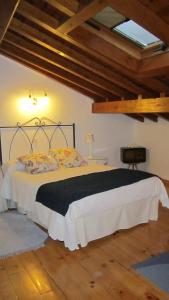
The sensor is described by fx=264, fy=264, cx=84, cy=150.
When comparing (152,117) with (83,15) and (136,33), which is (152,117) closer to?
(136,33)

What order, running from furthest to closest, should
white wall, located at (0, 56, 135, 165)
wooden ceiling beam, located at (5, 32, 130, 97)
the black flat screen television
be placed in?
the black flat screen television, white wall, located at (0, 56, 135, 165), wooden ceiling beam, located at (5, 32, 130, 97)

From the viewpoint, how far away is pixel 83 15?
2.47 meters

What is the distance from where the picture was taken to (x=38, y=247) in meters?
3.00

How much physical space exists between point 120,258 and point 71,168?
180cm

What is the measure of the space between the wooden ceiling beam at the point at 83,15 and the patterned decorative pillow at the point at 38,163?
6.25 feet

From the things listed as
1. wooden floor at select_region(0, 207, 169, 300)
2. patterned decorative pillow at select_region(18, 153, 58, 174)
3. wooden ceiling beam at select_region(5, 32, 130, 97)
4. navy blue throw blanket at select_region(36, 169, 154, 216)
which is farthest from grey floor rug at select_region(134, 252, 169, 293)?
wooden ceiling beam at select_region(5, 32, 130, 97)

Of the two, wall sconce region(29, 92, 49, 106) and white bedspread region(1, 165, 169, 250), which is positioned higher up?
wall sconce region(29, 92, 49, 106)

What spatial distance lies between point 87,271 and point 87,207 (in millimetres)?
651

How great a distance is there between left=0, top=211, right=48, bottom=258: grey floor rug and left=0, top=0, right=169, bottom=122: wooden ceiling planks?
2327 mm

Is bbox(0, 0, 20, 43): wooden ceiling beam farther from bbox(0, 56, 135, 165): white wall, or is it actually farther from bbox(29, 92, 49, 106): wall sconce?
bbox(29, 92, 49, 106): wall sconce

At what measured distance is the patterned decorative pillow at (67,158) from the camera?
14.2ft

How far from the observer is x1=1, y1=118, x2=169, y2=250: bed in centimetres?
286

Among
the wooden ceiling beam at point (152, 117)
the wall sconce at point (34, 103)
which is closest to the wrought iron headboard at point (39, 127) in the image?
the wall sconce at point (34, 103)

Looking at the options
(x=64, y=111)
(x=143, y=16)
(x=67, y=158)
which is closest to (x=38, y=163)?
(x=67, y=158)
